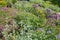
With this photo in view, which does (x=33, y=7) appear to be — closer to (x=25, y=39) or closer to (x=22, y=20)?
(x=22, y=20)

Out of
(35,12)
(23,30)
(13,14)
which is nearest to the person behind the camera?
(23,30)

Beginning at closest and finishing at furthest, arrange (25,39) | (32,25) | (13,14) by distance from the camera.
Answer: (25,39), (32,25), (13,14)

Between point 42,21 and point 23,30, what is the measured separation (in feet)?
6.03

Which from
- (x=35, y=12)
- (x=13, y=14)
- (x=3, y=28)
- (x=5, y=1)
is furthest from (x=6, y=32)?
(x=5, y=1)

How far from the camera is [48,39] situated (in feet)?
23.1

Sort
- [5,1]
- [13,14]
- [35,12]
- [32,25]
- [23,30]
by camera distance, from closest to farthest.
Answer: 1. [23,30]
2. [32,25]
3. [13,14]
4. [35,12]
5. [5,1]

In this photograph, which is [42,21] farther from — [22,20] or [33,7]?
[33,7]

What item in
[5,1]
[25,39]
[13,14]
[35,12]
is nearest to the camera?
[25,39]

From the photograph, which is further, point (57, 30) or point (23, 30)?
point (57, 30)

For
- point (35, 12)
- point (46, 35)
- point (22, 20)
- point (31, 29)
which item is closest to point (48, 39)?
point (46, 35)

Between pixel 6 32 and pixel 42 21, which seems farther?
pixel 42 21

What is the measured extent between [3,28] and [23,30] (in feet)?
2.17

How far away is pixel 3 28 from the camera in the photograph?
716 centimetres

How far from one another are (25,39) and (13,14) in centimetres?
232
